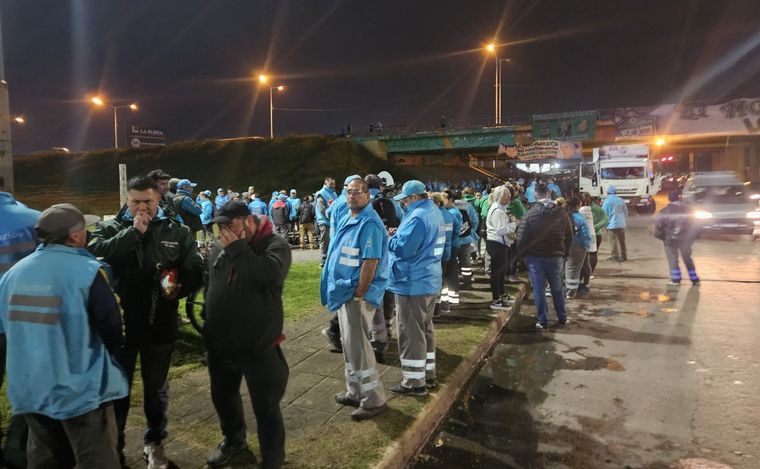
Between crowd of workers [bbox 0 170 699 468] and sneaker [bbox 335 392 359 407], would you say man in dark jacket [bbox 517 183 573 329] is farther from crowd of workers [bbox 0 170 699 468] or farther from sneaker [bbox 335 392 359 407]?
sneaker [bbox 335 392 359 407]

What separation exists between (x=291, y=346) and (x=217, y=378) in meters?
2.83

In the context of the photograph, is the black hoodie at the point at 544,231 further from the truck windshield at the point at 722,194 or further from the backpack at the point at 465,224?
the truck windshield at the point at 722,194

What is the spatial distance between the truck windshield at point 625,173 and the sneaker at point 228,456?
89.8ft

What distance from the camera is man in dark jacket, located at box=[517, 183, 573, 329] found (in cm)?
702

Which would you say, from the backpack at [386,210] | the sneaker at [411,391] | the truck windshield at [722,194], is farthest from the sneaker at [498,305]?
the truck windshield at [722,194]

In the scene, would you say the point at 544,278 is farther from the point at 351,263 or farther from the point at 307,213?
the point at 307,213

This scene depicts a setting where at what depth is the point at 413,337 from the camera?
4680mm

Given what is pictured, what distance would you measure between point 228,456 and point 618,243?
1177 centimetres

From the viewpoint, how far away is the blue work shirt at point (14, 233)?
3234mm

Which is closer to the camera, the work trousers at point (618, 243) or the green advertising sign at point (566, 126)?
the work trousers at point (618, 243)

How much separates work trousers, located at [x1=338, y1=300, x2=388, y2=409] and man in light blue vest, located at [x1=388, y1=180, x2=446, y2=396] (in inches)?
20.2

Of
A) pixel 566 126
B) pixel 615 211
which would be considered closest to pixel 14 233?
pixel 615 211

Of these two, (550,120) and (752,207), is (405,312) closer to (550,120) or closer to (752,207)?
(752,207)

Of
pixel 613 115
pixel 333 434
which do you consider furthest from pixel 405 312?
pixel 613 115
